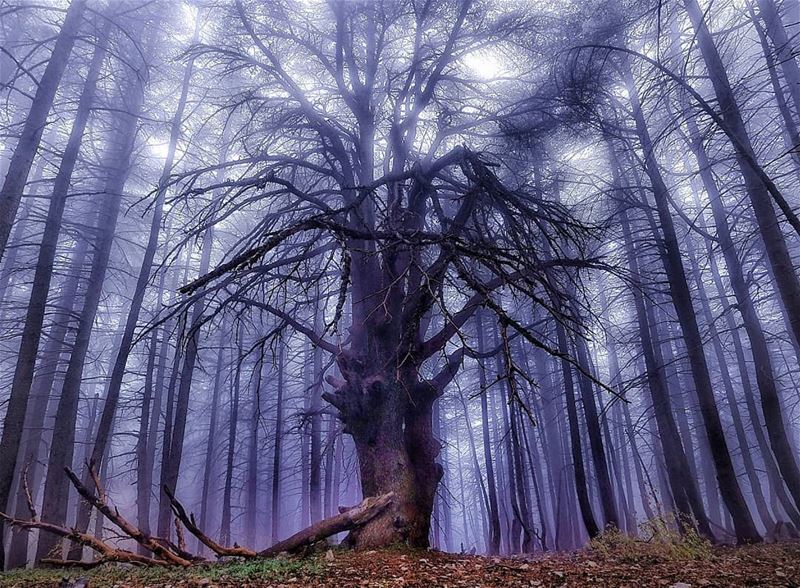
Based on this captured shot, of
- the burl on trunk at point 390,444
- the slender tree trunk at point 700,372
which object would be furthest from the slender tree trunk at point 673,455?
the burl on trunk at point 390,444

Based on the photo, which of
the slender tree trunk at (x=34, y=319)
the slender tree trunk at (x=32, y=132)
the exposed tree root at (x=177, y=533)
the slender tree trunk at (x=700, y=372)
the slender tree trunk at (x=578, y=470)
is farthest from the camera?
the slender tree trunk at (x=578, y=470)

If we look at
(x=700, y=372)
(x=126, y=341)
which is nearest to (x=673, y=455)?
(x=700, y=372)

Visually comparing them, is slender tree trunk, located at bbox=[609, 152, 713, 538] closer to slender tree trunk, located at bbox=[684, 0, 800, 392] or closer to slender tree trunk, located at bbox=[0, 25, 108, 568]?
slender tree trunk, located at bbox=[684, 0, 800, 392]

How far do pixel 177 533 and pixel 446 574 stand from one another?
3256 millimetres

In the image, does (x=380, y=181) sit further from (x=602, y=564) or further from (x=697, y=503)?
(x=697, y=503)

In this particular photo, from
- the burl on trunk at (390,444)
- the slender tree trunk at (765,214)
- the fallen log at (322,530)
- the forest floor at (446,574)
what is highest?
the slender tree trunk at (765,214)

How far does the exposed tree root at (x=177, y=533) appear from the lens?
494cm

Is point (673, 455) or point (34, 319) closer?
point (34, 319)

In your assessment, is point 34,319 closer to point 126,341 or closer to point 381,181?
point 126,341

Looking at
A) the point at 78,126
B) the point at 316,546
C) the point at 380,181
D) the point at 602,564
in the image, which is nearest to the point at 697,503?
the point at 602,564

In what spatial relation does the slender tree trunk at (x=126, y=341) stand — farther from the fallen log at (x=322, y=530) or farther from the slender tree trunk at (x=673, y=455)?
the slender tree trunk at (x=673, y=455)

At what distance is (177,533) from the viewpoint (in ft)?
17.8

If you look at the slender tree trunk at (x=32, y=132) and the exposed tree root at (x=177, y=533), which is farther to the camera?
the slender tree trunk at (x=32, y=132)

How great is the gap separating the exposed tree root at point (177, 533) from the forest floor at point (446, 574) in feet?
0.72
